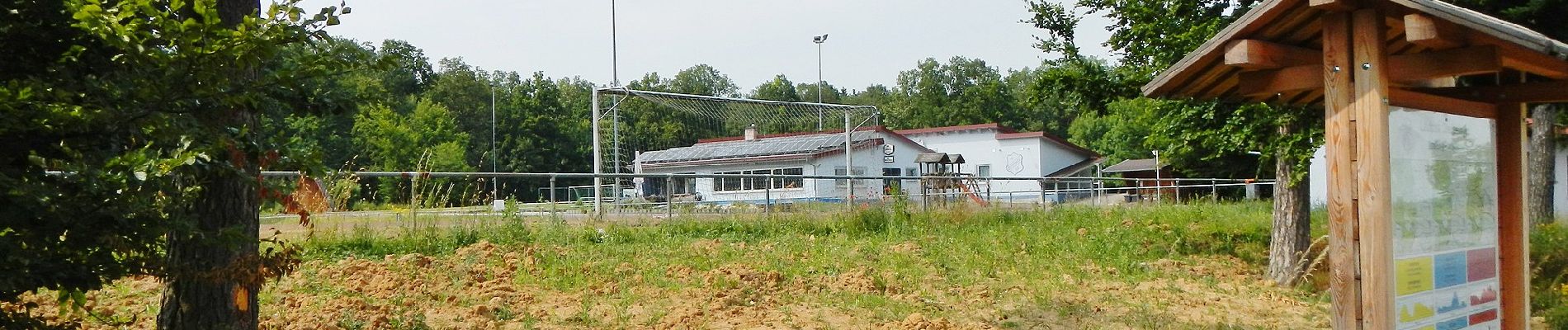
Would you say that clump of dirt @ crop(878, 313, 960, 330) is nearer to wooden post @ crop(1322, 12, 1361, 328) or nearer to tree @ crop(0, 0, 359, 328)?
wooden post @ crop(1322, 12, 1361, 328)

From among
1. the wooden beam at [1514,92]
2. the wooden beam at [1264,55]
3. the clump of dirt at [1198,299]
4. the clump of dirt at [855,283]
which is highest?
the wooden beam at [1264,55]

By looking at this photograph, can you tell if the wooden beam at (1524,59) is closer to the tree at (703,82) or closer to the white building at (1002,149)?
the white building at (1002,149)

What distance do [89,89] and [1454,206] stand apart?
5933 millimetres

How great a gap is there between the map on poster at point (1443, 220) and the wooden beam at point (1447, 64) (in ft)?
0.59

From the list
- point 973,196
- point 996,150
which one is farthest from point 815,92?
point 973,196

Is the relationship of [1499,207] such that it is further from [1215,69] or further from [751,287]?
[751,287]

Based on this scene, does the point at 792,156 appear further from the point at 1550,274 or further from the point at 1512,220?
the point at 1512,220

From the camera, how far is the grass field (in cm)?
738

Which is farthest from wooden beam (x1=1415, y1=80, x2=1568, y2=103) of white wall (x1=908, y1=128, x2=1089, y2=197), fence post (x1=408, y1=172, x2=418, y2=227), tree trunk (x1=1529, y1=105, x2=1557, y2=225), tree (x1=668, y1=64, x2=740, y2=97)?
tree (x1=668, y1=64, x2=740, y2=97)

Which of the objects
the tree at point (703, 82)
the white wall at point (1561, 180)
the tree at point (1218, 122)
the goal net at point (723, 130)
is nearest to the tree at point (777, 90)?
the tree at point (703, 82)

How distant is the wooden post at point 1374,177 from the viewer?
195 inches

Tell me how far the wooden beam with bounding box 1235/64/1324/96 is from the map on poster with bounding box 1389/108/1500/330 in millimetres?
436

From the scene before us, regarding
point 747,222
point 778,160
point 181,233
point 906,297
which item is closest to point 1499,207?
point 906,297

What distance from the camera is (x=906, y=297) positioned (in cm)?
887
